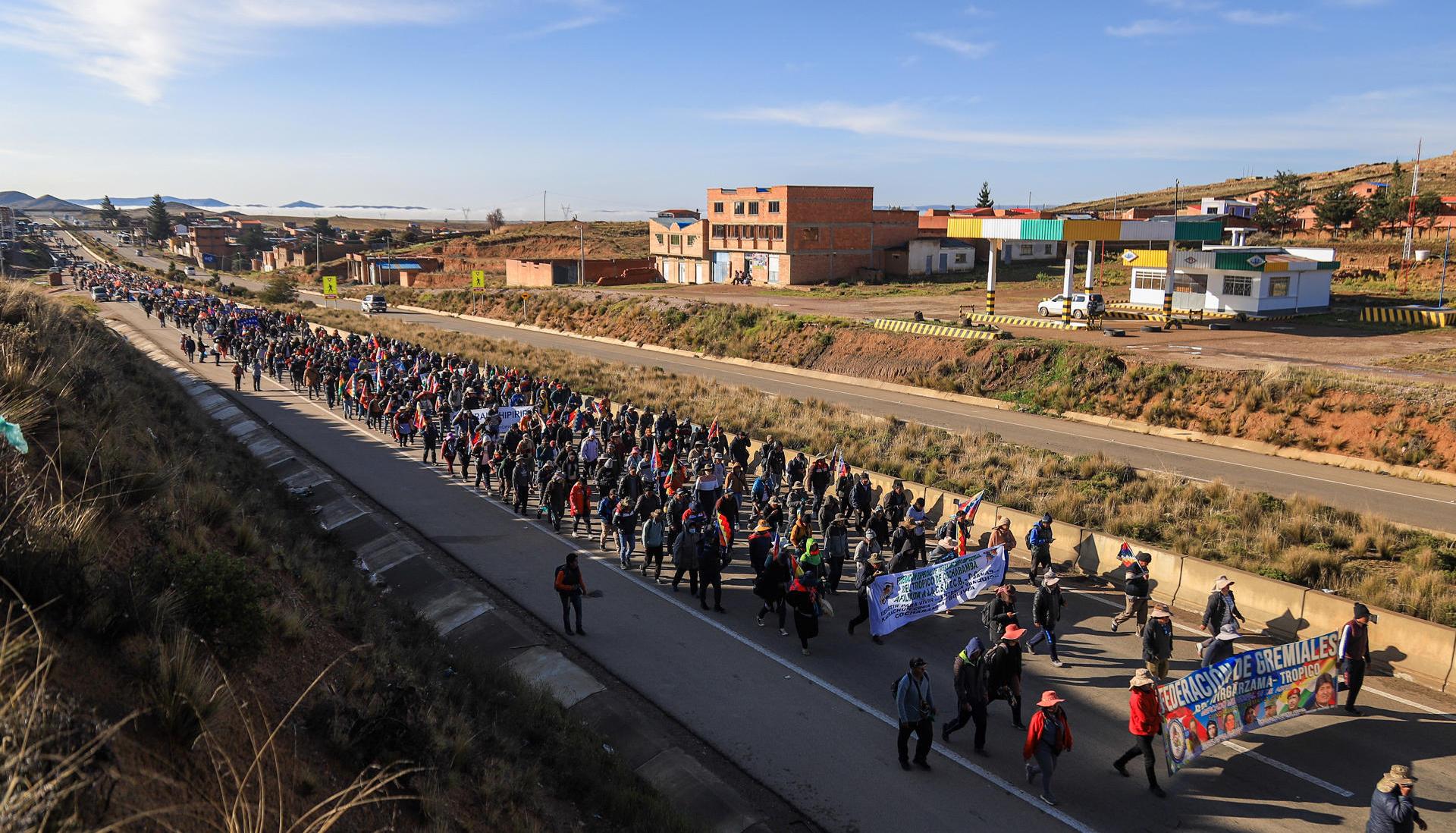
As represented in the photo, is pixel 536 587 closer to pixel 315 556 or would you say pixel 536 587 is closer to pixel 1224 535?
pixel 315 556

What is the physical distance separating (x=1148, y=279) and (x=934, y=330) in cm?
1585

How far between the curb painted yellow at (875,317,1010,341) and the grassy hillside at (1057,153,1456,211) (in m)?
82.4

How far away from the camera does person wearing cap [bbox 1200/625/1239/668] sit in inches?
421

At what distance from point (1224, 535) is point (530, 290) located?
6024 centimetres

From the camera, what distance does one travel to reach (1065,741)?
8703 mm

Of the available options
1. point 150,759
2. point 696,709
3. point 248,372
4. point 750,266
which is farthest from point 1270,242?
point 150,759

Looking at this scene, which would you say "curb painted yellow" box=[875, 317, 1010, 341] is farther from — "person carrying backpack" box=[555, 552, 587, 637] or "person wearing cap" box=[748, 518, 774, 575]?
"person carrying backpack" box=[555, 552, 587, 637]

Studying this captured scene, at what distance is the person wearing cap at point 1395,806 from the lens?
726 cm

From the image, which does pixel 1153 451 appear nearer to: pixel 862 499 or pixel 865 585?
pixel 862 499

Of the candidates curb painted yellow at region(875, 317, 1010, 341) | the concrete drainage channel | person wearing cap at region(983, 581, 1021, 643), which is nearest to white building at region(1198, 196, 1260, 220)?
curb painted yellow at region(875, 317, 1010, 341)

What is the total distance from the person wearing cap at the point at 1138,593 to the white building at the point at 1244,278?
37.0 m

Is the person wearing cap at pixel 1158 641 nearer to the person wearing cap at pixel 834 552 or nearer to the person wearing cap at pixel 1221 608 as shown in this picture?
the person wearing cap at pixel 1221 608

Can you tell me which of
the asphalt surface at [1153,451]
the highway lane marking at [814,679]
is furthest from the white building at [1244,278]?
the highway lane marking at [814,679]

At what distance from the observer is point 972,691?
31.3 ft
